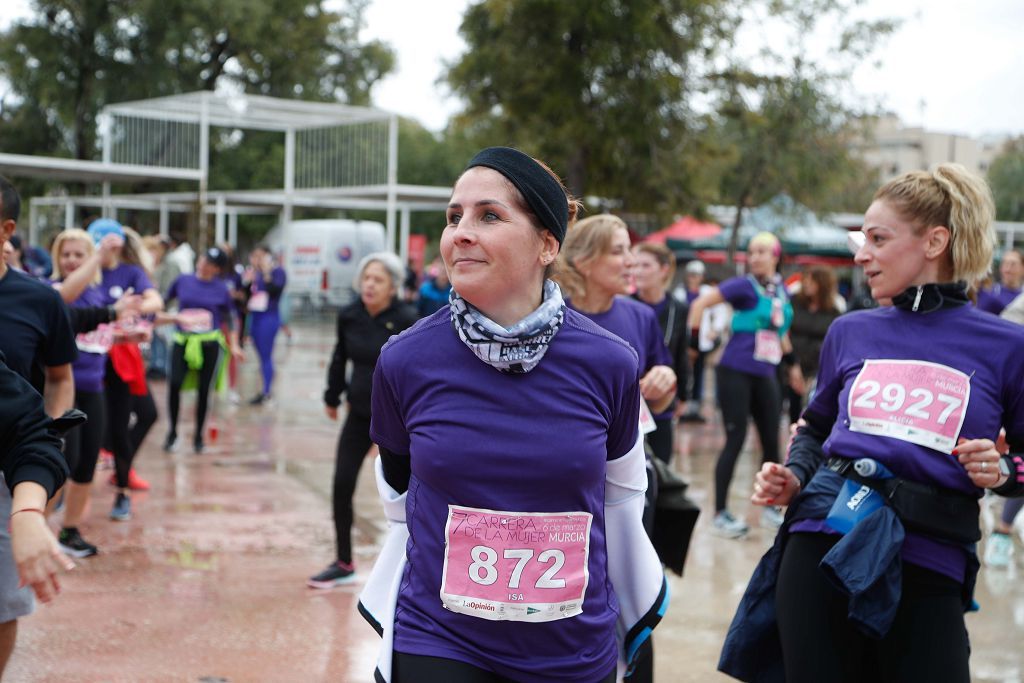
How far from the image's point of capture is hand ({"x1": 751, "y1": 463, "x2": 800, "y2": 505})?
124 inches

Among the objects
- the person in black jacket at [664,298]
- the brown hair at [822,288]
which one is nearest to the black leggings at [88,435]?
the person in black jacket at [664,298]

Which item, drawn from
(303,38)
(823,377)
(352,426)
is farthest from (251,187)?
(823,377)

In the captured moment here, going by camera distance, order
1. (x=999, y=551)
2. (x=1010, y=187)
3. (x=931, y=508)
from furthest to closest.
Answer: (x=1010, y=187)
(x=999, y=551)
(x=931, y=508)

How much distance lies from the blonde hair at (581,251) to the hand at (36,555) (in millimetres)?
2639

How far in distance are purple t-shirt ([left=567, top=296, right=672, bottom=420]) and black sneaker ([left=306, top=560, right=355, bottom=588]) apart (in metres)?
2.23

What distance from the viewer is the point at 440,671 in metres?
2.41

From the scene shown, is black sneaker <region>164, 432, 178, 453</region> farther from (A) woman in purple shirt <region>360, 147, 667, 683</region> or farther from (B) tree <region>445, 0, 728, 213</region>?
(A) woman in purple shirt <region>360, 147, 667, 683</region>

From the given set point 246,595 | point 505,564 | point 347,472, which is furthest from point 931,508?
point 246,595

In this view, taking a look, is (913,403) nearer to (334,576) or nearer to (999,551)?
(334,576)

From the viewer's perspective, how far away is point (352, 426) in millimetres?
Answer: 6176

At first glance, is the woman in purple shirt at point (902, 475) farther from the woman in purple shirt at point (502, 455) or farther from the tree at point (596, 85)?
the tree at point (596, 85)

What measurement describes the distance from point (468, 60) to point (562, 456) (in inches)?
477

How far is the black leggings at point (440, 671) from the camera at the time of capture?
241 cm

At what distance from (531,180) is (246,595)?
4.10m
